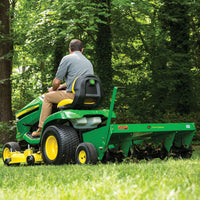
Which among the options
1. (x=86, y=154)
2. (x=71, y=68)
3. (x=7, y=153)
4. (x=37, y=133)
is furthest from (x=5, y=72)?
(x=86, y=154)

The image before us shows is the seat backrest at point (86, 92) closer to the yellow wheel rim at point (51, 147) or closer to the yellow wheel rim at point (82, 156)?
the yellow wheel rim at point (51, 147)

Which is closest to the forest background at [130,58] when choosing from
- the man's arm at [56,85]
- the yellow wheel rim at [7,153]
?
the yellow wheel rim at [7,153]

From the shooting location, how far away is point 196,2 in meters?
11.1

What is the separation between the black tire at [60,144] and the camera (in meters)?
5.37

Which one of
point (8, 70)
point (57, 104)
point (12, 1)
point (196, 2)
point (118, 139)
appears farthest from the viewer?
point (12, 1)

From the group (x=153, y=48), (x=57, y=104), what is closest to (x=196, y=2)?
(x=153, y=48)

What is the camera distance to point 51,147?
18.8 ft

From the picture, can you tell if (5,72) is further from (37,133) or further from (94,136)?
(94,136)

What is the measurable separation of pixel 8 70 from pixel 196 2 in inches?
287

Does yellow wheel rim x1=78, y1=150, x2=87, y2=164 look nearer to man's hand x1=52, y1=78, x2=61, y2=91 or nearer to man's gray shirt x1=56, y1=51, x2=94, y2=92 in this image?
man's gray shirt x1=56, y1=51, x2=94, y2=92

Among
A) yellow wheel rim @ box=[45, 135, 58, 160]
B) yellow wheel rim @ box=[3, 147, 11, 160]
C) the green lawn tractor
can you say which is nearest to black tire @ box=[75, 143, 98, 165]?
the green lawn tractor

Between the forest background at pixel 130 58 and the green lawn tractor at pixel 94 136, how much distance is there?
6385mm

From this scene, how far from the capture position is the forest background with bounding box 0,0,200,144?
12.6 metres

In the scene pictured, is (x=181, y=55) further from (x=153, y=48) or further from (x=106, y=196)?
(x=106, y=196)
